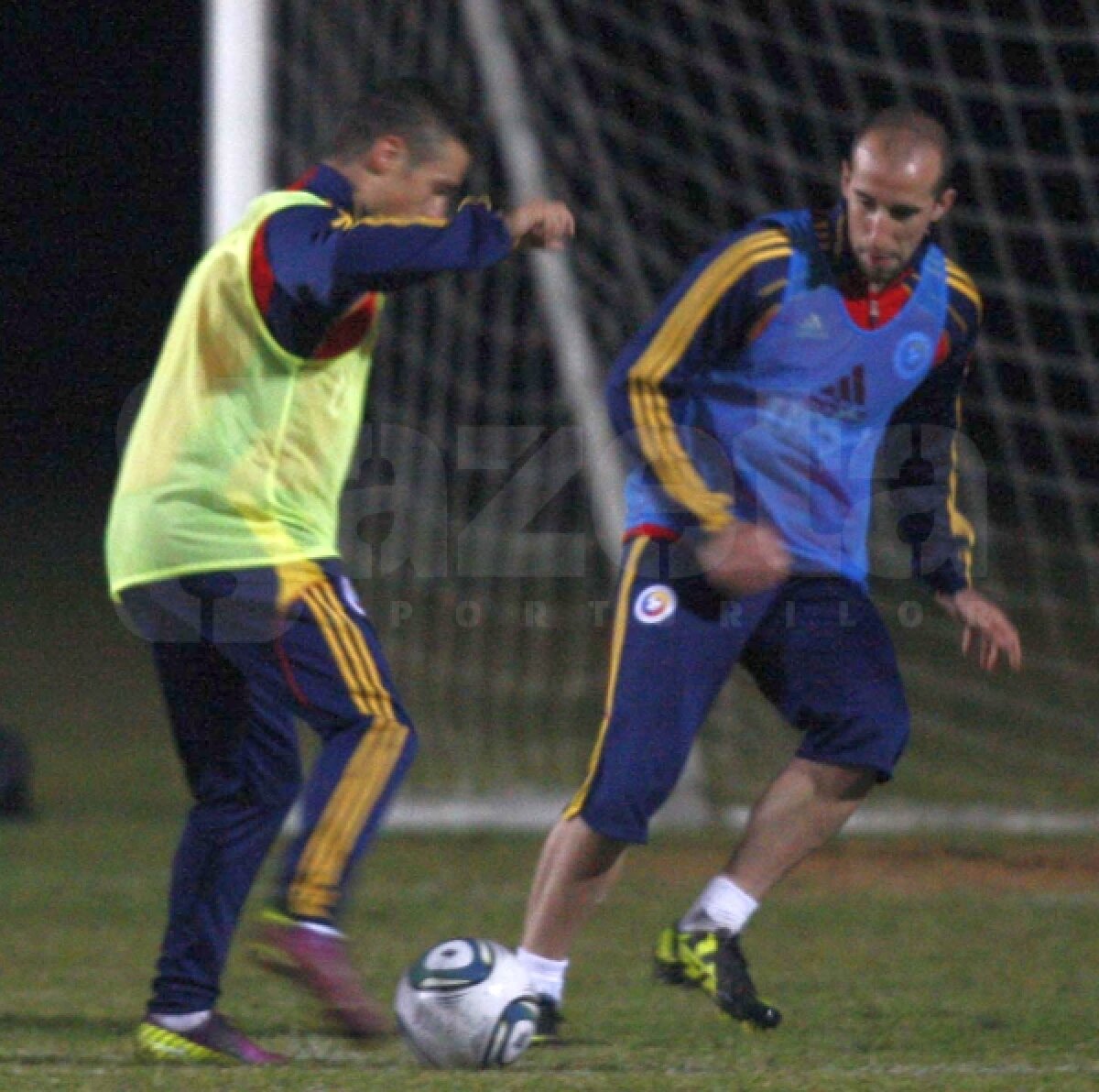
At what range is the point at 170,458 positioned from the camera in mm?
4035

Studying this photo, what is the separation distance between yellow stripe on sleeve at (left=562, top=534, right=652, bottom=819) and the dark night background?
65.7 ft

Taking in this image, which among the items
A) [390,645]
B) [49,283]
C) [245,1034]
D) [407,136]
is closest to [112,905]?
[245,1034]

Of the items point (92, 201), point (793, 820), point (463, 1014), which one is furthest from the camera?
point (92, 201)

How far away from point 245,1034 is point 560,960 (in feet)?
2.11

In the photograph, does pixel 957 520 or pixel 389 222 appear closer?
pixel 389 222

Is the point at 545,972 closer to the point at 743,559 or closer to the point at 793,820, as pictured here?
the point at 793,820

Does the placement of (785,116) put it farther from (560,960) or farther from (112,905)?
(560,960)

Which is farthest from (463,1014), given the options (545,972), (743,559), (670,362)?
(670,362)

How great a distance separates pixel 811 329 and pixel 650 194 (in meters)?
3.96

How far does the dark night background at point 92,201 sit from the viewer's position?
2428 centimetres

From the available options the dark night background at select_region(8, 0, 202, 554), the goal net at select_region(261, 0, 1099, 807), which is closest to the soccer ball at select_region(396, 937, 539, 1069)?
the goal net at select_region(261, 0, 1099, 807)

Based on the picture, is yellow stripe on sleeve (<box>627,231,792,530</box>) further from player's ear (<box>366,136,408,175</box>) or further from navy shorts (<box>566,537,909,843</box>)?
player's ear (<box>366,136,408,175</box>)

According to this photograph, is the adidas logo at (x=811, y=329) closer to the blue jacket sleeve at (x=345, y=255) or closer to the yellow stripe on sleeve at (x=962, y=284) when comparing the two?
the yellow stripe on sleeve at (x=962, y=284)

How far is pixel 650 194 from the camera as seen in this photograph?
8.29m
